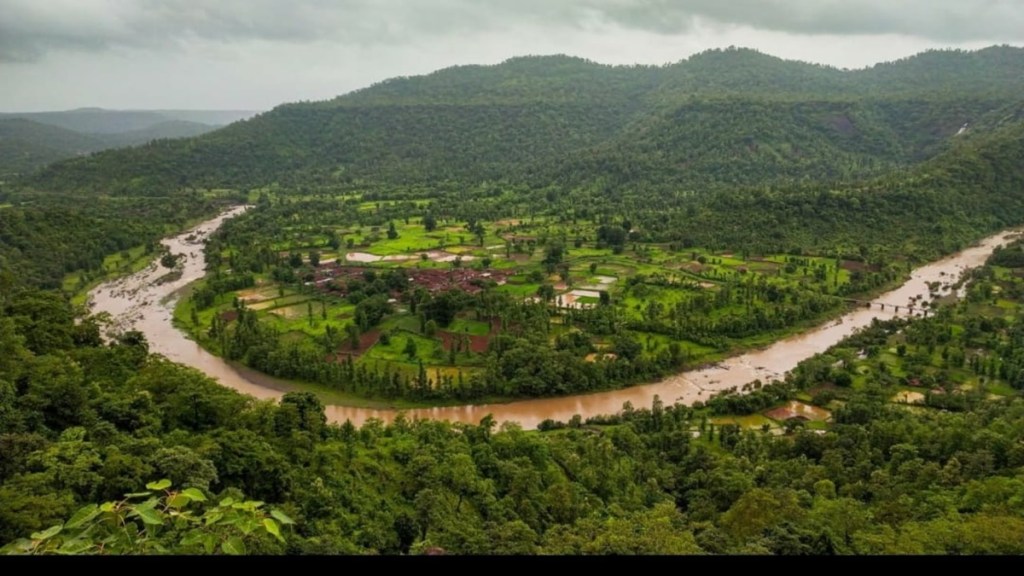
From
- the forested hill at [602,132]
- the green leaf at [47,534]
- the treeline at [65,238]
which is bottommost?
the treeline at [65,238]

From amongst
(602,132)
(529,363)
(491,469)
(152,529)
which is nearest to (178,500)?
(152,529)

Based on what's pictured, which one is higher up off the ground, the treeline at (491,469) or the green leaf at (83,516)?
the green leaf at (83,516)

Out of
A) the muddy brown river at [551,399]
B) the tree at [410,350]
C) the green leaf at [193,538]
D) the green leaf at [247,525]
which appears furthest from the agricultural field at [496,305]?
the green leaf at [247,525]

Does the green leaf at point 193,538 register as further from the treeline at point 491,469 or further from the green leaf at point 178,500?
the treeline at point 491,469

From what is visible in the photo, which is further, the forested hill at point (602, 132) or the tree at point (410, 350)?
the forested hill at point (602, 132)

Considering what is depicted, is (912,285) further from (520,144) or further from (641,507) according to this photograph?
(520,144)
